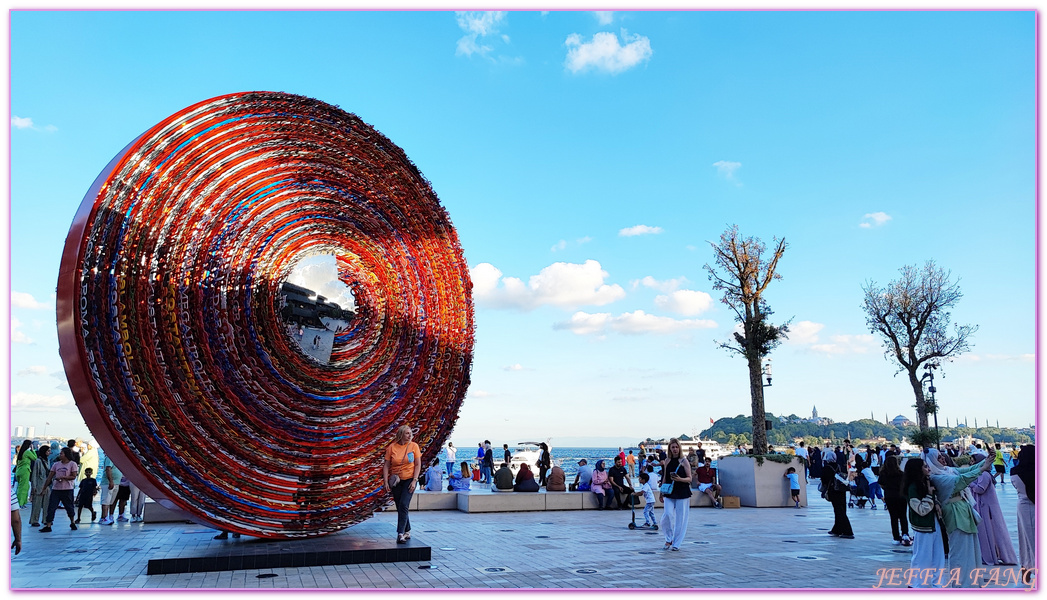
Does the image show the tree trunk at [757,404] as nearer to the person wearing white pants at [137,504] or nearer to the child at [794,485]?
the child at [794,485]

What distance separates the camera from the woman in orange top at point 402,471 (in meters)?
8.34

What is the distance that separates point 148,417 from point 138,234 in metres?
1.54

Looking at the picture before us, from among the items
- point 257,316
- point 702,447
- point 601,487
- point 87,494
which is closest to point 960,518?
point 257,316

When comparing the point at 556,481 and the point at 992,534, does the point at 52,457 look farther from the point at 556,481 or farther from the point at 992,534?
the point at 992,534

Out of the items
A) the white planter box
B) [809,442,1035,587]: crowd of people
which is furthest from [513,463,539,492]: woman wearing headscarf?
[809,442,1035,587]: crowd of people

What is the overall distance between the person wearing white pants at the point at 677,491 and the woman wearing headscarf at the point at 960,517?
2883 millimetres

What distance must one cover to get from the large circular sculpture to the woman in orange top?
0.29 m

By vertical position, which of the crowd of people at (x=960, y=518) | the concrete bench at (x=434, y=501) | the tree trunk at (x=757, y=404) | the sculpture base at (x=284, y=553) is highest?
the tree trunk at (x=757, y=404)

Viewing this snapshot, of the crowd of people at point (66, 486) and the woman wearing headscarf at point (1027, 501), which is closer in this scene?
the woman wearing headscarf at point (1027, 501)

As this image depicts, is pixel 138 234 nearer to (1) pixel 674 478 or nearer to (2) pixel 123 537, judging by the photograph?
(2) pixel 123 537

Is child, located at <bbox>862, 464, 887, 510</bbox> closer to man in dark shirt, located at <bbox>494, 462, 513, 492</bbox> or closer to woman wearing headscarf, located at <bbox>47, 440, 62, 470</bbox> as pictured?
man in dark shirt, located at <bbox>494, 462, 513, 492</bbox>

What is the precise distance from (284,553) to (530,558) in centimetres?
269

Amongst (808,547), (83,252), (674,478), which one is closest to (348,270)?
(83,252)

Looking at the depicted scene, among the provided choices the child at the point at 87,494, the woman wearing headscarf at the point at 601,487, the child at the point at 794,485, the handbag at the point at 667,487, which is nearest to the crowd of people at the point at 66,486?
the child at the point at 87,494
